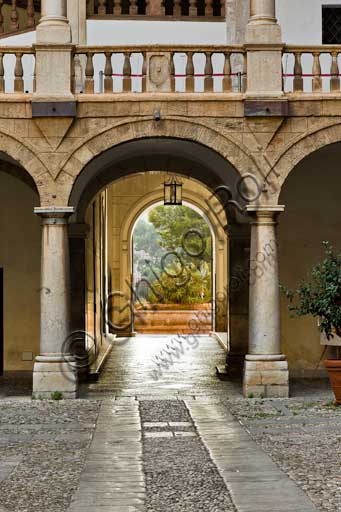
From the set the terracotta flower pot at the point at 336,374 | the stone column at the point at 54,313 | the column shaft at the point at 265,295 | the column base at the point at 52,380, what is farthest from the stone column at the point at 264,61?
the column base at the point at 52,380

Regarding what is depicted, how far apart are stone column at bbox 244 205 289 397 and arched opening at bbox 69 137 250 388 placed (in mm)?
711

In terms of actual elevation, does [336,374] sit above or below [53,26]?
below

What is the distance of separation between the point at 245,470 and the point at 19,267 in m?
9.91

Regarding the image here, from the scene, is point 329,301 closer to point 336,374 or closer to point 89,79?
point 336,374

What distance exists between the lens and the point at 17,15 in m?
16.3

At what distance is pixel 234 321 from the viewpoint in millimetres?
18094

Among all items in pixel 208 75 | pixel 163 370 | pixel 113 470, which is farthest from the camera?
pixel 163 370

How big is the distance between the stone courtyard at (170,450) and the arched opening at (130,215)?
321 cm

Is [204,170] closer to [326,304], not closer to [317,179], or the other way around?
[317,179]

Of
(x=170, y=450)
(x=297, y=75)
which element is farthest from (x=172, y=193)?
(x=170, y=450)

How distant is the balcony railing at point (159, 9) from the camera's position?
53.1 ft

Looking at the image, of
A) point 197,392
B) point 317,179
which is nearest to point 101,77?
point 317,179

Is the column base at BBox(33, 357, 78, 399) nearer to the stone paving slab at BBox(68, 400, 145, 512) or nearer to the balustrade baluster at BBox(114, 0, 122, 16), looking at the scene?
the stone paving slab at BBox(68, 400, 145, 512)

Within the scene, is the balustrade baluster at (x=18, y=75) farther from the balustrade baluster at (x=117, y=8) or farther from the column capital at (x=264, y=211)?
the column capital at (x=264, y=211)
